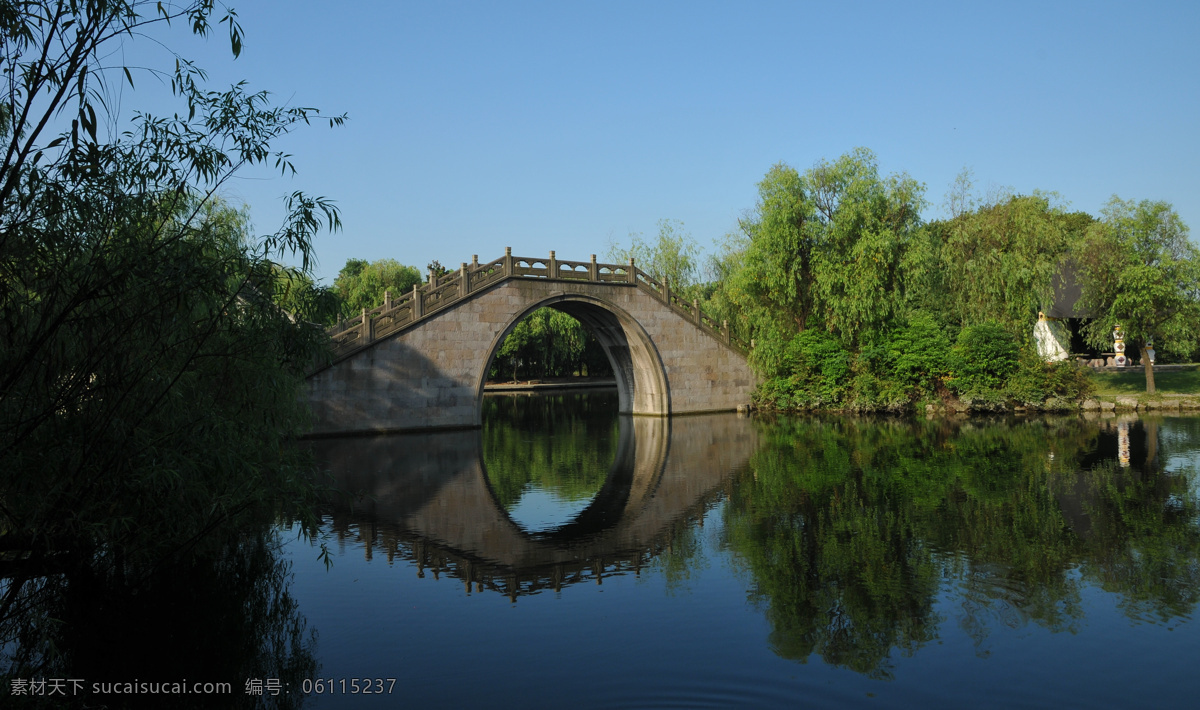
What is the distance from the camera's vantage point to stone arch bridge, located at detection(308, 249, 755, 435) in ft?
72.9

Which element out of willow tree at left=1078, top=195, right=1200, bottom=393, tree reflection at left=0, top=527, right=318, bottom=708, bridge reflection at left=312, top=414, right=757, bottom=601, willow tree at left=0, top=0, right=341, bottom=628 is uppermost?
willow tree at left=1078, top=195, right=1200, bottom=393

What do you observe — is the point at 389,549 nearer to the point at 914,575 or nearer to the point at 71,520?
the point at 71,520

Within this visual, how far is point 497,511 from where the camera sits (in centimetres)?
1240

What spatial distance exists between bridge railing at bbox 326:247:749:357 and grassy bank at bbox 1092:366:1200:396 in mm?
14899

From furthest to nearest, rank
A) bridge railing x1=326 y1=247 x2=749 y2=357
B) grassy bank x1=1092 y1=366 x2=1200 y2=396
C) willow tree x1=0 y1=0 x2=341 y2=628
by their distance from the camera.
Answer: grassy bank x1=1092 y1=366 x2=1200 y2=396 → bridge railing x1=326 y1=247 x2=749 y2=357 → willow tree x1=0 y1=0 x2=341 y2=628

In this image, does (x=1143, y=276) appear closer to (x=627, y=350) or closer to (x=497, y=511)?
(x=627, y=350)

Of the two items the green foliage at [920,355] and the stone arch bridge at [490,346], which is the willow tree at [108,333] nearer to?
the stone arch bridge at [490,346]

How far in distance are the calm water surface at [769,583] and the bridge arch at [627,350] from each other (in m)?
11.5

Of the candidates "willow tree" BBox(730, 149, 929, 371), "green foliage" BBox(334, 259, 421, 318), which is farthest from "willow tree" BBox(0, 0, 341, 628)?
"green foliage" BBox(334, 259, 421, 318)

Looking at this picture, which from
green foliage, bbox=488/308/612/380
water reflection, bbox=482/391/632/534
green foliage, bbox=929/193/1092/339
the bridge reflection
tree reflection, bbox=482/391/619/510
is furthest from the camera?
green foliage, bbox=488/308/612/380

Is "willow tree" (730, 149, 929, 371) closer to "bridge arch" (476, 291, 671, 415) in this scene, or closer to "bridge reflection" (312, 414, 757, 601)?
"bridge arch" (476, 291, 671, 415)

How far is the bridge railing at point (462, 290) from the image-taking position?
872 inches

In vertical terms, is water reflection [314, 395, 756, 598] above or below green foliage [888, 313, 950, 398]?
below

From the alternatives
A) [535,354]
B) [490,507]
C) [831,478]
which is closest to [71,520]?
[490,507]
